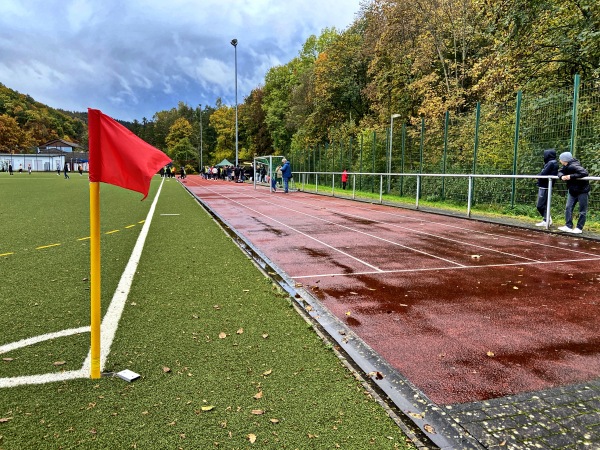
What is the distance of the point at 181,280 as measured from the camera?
5.70 m

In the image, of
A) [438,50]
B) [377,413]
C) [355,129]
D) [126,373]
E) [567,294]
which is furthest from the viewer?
[355,129]

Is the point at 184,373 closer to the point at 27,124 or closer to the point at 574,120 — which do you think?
the point at 574,120

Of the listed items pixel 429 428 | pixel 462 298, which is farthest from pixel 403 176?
pixel 429 428

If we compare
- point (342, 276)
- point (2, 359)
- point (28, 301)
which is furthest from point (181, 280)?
point (2, 359)

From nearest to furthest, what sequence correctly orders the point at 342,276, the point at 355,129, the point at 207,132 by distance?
the point at 342,276 → the point at 355,129 → the point at 207,132

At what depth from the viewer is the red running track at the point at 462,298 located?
10.8ft

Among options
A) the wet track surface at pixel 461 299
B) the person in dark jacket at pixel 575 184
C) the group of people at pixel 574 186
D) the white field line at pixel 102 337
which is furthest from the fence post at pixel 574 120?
the white field line at pixel 102 337

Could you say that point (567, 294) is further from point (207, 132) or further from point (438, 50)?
point (207, 132)

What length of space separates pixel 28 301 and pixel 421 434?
417cm

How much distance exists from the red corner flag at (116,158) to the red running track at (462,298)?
2.21 metres

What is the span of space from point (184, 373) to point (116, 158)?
1529 millimetres

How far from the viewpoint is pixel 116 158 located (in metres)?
3.09

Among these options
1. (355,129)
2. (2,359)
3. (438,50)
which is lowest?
(2,359)

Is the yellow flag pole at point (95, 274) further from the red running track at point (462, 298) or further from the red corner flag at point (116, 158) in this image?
the red running track at point (462, 298)
